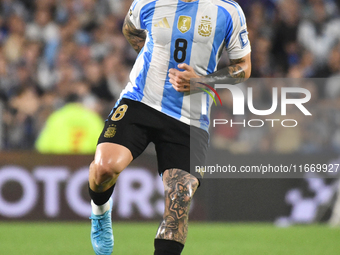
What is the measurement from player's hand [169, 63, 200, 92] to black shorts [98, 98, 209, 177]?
0.79 ft

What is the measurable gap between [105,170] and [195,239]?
2942 mm

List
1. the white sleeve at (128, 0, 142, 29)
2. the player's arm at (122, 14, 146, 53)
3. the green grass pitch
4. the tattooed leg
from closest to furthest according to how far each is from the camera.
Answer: the tattooed leg, the white sleeve at (128, 0, 142, 29), the player's arm at (122, 14, 146, 53), the green grass pitch

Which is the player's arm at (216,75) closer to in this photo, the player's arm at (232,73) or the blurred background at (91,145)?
the player's arm at (232,73)

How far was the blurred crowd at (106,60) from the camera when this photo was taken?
786 centimetres

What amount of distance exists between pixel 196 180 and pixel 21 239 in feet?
10.4

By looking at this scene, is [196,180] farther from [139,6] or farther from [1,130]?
[1,130]

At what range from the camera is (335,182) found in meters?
7.77

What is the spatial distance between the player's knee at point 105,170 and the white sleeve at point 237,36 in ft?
3.84

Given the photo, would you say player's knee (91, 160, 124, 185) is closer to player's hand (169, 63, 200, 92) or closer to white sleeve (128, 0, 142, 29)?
player's hand (169, 63, 200, 92)

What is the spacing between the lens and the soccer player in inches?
152

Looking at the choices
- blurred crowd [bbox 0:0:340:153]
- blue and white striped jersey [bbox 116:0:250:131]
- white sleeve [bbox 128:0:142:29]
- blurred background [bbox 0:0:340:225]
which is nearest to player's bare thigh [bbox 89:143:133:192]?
blue and white striped jersey [bbox 116:0:250:131]

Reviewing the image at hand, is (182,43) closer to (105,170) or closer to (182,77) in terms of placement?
(182,77)

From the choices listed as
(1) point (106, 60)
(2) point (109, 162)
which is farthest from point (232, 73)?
(1) point (106, 60)

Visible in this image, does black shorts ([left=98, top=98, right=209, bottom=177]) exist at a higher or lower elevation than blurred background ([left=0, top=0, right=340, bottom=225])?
higher
